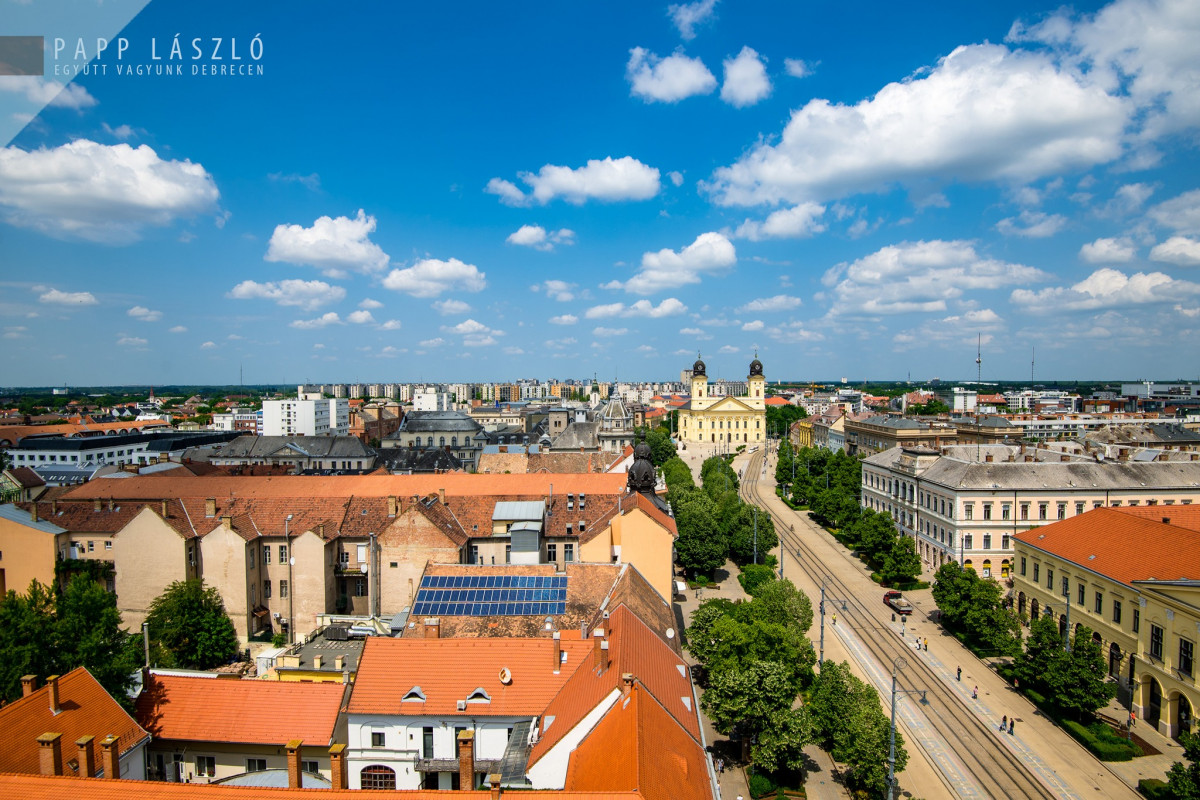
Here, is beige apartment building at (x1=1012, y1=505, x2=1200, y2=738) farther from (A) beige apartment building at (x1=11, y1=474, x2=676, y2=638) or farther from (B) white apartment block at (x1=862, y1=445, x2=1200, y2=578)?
(A) beige apartment building at (x1=11, y1=474, x2=676, y2=638)

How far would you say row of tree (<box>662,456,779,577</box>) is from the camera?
7112 cm

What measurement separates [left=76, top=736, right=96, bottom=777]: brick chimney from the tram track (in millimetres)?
41137

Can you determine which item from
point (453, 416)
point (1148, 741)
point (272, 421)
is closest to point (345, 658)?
point (1148, 741)

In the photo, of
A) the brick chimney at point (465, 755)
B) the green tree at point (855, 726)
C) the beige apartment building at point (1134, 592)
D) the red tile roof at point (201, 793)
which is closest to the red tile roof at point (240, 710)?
the brick chimney at point (465, 755)

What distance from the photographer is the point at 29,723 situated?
89.6ft

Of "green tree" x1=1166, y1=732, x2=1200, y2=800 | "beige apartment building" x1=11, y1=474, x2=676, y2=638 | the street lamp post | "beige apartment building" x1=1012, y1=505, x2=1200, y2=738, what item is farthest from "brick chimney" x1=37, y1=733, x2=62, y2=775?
"beige apartment building" x1=1012, y1=505, x2=1200, y2=738

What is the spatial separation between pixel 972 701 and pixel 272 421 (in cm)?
17402

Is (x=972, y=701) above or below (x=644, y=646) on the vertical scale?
below

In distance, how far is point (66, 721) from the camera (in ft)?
93.4

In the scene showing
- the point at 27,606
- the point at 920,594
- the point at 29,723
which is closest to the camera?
the point at 29,723

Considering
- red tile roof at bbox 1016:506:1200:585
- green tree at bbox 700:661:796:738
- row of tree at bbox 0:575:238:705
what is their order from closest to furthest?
row of tree at bbox 0:575:238:705 → green tree at bbox 700:661:796:738 → red tile roof at bbox 1016:506:1200:585

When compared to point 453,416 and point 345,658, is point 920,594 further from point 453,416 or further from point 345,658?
point 453,416

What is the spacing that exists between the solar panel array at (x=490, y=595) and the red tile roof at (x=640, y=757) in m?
12.3

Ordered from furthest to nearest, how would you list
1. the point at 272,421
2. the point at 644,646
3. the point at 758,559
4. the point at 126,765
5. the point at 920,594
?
the point at 272,421
the point at 758,559
the point at 920,594
the point at 644,646
the point at 126,765
